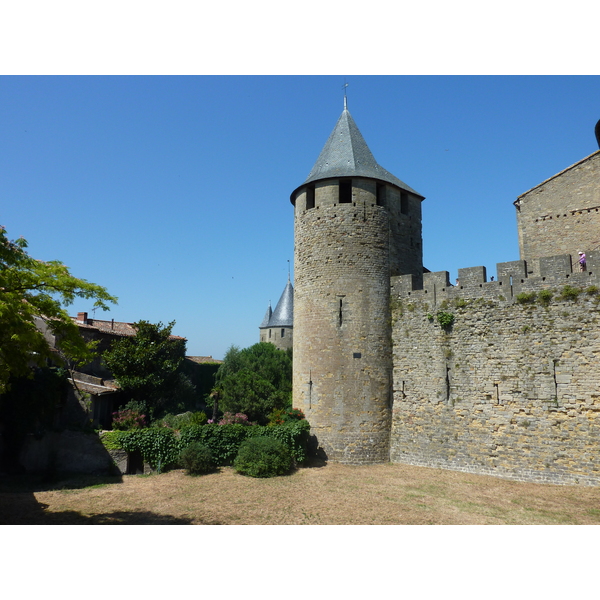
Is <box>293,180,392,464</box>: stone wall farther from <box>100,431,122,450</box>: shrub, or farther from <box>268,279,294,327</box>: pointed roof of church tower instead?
<box>268,279,294,327</box>: pointed roof of church tower

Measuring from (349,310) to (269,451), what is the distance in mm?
5559

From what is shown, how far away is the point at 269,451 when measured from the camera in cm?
1323

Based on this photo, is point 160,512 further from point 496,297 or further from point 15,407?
point 496,297

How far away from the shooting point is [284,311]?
36.6 meters

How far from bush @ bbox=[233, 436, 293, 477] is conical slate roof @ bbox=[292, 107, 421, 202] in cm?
984

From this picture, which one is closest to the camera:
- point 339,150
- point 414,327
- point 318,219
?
point 414,327

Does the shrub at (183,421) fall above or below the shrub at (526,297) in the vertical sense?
below

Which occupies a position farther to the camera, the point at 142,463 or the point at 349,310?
the point at 349,310

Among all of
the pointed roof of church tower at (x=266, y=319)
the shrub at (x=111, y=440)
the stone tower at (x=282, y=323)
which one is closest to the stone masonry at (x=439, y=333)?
the shrub at (x=111, y=440)

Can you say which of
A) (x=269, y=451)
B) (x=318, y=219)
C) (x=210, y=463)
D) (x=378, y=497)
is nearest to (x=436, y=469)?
(x=378, y=497)

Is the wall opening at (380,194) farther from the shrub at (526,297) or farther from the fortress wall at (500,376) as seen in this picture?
the shrub at (526,297)

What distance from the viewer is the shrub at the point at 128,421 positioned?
15.4 meters

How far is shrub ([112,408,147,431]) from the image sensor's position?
15.4 metres

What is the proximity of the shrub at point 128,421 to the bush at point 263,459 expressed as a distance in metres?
4.53
